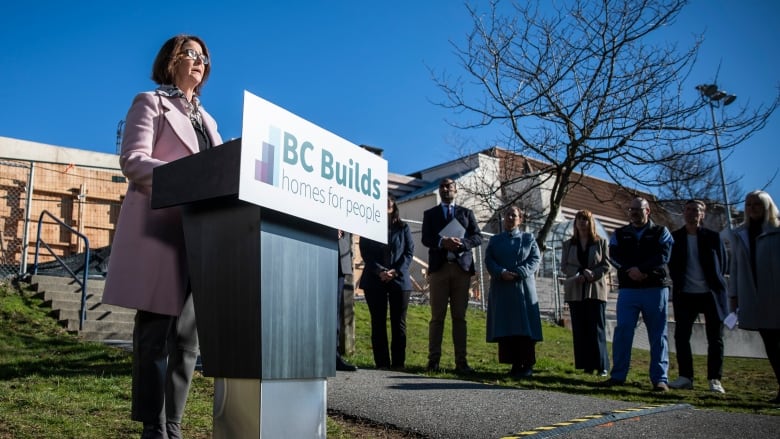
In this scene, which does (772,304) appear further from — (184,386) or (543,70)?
(184,386)

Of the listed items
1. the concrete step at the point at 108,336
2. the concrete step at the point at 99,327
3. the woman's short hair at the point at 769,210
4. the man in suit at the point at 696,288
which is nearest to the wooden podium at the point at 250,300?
the woman's short hair at the point at 769,210

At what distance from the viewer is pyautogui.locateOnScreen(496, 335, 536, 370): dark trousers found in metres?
Answer: 7.78

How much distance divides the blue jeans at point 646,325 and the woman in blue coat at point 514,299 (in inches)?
35.8

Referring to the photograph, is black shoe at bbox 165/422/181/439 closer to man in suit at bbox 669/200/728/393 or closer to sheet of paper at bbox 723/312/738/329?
man in suit at bbox 669/200/728/393

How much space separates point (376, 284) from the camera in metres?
8.04

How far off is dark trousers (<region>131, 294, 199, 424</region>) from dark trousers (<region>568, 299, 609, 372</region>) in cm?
635

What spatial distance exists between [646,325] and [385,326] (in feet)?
9.50

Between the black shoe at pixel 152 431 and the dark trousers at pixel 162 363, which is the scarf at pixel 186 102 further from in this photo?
the black shoe at pixel 152 431

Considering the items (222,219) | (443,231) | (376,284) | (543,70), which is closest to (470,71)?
(543,70)

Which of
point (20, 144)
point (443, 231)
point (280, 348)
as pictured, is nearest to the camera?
point (280, 348)

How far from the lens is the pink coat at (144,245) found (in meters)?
2.73

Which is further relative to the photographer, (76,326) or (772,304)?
(76,326)

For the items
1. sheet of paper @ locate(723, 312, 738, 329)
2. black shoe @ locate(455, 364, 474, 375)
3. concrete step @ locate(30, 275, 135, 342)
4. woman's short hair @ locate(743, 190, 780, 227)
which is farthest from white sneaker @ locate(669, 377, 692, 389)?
concrete step @ locate(30, 275, 135, 342)

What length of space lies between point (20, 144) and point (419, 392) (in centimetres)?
2178
